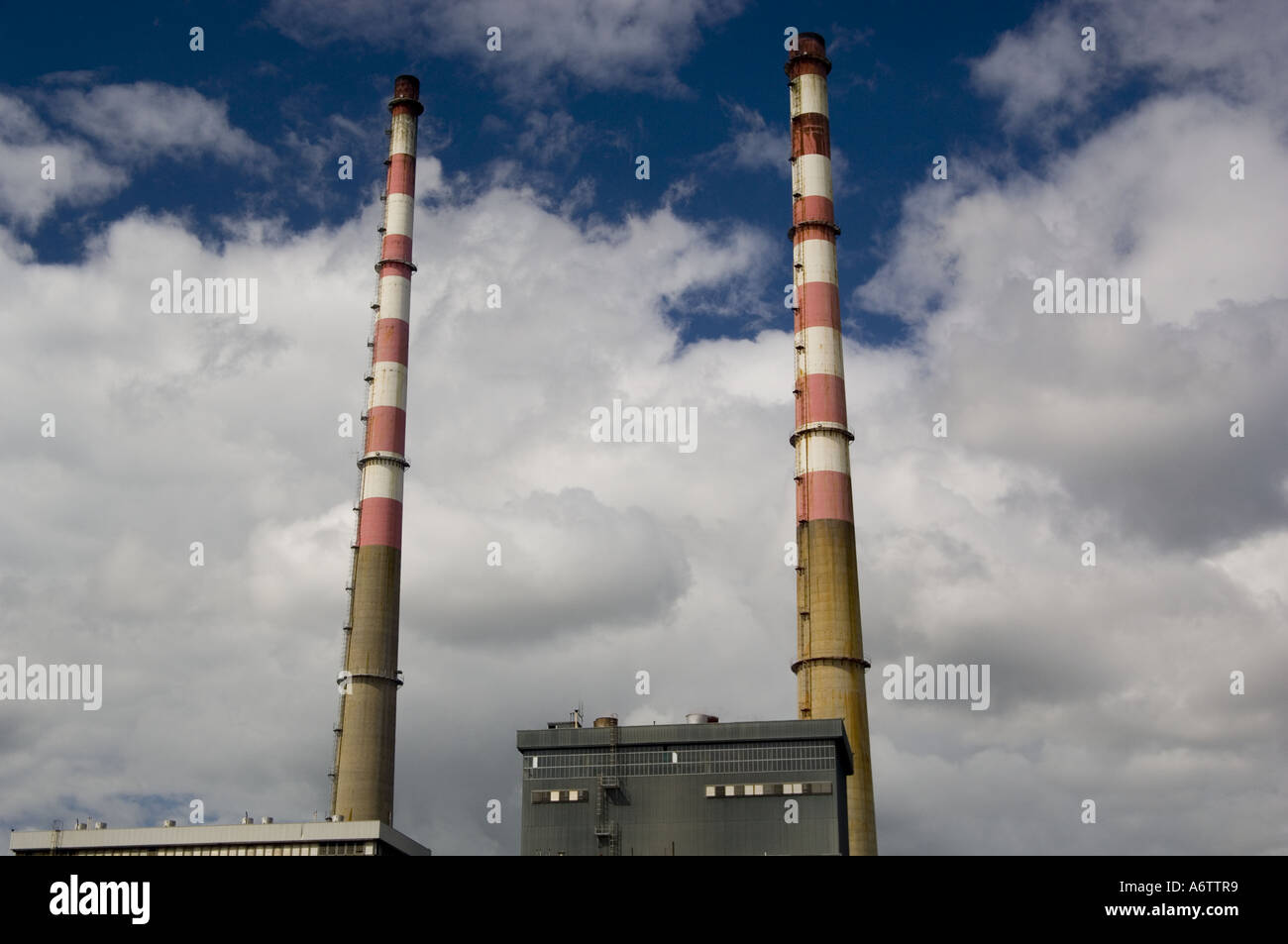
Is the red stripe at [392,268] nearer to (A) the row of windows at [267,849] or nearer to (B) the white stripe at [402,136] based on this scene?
(B) the white stripe at [402,136]

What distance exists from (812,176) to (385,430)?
88.5ft

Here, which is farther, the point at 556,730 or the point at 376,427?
the point at 376,427

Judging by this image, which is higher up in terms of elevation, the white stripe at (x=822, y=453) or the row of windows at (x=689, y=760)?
the white stripe at (x=822, y=453)

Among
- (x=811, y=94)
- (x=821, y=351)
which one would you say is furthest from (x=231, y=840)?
(x=811, y=94)

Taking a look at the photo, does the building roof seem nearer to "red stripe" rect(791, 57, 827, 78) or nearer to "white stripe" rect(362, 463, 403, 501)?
"white stripe" rect(362, 463, 403, 501)

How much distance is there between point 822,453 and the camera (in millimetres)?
69812

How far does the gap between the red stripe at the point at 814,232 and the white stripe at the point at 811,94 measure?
7285mm

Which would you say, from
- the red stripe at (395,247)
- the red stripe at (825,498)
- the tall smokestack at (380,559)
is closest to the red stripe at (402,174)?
the tall smokestack at (380,559)

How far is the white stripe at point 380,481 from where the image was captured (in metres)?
75.0

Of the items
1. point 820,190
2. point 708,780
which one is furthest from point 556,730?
point 820,190
